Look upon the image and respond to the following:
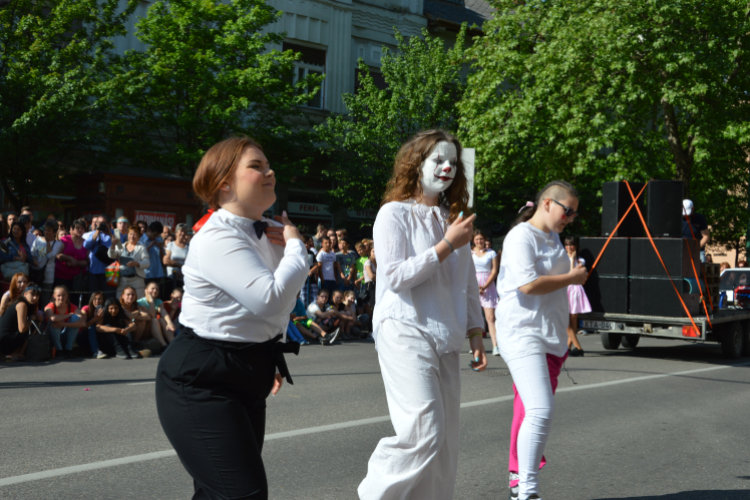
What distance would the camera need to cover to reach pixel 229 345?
8.46 ft

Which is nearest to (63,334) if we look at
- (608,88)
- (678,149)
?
(608,88)

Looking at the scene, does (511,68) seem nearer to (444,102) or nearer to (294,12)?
(444,102)

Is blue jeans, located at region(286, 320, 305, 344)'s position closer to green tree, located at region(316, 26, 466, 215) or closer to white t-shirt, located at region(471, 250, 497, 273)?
white t-shirt, located at region(471, 250, 497, 273)

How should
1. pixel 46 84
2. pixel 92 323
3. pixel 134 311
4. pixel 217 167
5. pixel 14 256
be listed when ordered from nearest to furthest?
pixel 217 167
pixel 92 323
pixel 14 256
pixel 134 311
pixel 46 84

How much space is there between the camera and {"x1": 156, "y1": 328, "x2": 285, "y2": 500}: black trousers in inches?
98.4

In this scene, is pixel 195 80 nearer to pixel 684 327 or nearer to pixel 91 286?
pixel 91 286

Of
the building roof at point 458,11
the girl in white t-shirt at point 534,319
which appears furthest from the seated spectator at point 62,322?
the building roof at point 458,11

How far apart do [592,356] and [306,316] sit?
5242mm

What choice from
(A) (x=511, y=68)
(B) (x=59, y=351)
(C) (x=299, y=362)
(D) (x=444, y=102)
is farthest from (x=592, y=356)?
(D) (x=444, y=102)

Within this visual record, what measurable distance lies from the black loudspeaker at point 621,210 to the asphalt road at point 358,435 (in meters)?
2.57

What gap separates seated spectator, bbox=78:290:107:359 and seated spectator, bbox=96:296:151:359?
0.26 ft

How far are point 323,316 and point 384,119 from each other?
11.1m

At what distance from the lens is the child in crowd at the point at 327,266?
15500 mm

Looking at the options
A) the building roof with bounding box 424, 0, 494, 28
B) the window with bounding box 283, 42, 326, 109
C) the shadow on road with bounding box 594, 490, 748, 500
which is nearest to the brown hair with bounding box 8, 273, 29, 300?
the shadow on road with bounding box 594, 490, 748, 500
